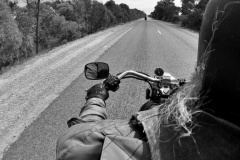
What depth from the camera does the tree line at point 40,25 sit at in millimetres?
14633

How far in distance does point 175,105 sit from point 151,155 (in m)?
0.20

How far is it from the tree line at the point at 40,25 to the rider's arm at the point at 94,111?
12.2 meters

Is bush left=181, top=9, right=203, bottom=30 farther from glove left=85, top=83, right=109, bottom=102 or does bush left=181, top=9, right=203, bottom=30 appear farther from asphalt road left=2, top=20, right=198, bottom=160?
glove left=85, top=83, right=109, bottom=102

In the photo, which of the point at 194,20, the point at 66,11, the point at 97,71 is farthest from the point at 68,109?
the point at 66,11

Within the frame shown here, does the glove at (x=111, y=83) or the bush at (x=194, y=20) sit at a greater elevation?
the bush at (x=194, y=20)

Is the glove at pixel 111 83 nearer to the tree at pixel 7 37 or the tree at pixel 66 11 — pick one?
the tree at pixel 7 37

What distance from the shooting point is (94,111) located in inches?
55.1

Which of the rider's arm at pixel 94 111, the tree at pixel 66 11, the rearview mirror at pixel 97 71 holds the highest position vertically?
the tree at pixel 66 11

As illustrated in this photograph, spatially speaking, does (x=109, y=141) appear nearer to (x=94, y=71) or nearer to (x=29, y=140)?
(x=94, y=71)

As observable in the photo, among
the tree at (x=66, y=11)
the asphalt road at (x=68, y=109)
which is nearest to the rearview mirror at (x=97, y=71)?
the asphalt road at (x=68, y=109)

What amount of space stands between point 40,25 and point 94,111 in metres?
23.1

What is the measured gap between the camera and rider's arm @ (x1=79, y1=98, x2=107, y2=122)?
135 cm

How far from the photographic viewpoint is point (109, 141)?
3.12 feet

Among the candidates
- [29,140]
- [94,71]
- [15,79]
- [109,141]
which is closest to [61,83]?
[15,79]
